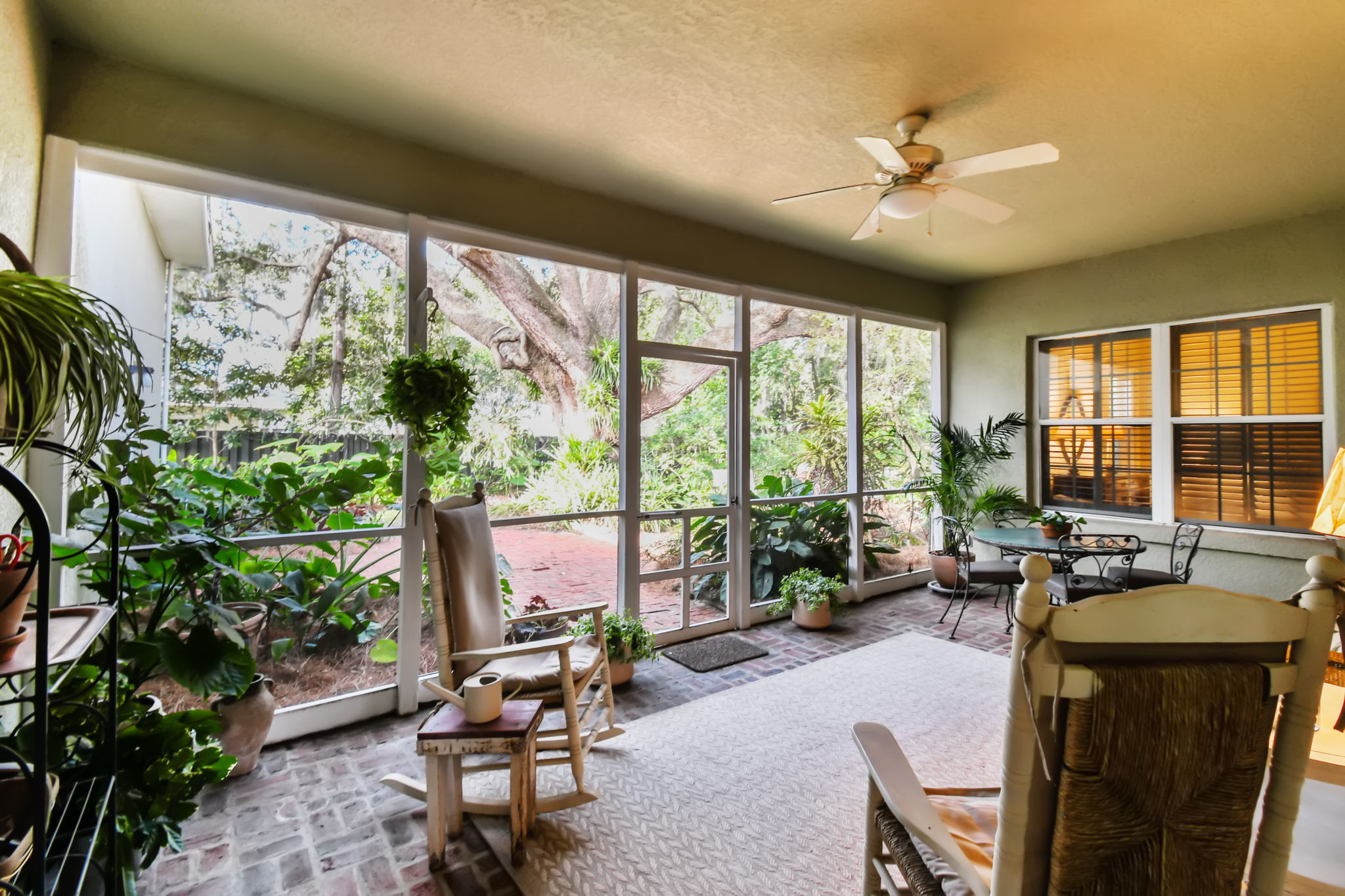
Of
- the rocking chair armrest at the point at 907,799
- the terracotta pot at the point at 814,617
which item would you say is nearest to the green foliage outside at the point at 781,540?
the terracotta pot at the point at 814,617

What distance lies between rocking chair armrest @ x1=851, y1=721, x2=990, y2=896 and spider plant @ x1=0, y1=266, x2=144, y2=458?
157 centimetres

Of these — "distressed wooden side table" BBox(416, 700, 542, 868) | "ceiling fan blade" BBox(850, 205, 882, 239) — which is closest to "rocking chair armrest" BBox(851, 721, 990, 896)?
"distressed wooden side table" BBox(416, 700, 542, 868)

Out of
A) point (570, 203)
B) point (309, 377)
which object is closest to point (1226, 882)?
point (309, 377)

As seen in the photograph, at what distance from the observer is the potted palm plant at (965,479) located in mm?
5469

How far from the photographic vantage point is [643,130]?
2908 mm

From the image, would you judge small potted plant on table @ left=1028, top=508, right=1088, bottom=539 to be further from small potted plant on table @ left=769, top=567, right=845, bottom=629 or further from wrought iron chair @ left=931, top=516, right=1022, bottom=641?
small potted plant on table @ left=769, top=567, right=845, bottom=629

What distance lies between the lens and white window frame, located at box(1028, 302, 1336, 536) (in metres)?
3.97

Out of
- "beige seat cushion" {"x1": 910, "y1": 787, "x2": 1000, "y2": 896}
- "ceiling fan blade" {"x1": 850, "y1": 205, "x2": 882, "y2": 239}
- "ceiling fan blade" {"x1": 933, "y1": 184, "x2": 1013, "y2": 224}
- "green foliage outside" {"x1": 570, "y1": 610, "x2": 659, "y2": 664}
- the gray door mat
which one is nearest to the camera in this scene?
"beige seat cushion" {"x1": 910, "y1": 787, "x2": 1000, "y2": 896}

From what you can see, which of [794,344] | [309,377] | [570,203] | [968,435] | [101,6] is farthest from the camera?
[968,435]

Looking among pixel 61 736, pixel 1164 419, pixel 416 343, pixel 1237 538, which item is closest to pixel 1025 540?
pixel 1237 538

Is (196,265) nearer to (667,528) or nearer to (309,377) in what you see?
(309,377)

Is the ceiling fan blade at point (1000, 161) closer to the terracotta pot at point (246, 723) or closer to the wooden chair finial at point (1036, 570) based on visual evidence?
the wooden chair finial at point (1036, 570)

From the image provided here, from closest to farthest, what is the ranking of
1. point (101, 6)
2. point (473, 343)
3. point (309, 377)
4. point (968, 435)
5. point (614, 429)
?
1. point (101, 6)
2. point (309, 377)
3. point (473, 343)
4. point (614, 429)
5. point (968, 435)

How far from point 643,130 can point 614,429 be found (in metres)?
1.73
